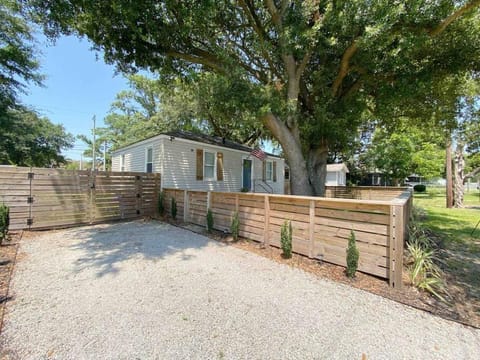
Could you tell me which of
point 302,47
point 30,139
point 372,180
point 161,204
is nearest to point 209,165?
point 161,204

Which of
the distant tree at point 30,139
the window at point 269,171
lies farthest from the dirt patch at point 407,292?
the distant tree at point 30,139

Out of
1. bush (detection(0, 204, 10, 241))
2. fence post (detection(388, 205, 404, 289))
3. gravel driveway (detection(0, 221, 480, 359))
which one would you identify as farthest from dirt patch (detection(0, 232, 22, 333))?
fence post (detection(388, 205, 404, 289))

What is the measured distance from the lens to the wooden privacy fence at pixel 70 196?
6.10m

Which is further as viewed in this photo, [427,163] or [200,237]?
[427,163]

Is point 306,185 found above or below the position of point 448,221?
above

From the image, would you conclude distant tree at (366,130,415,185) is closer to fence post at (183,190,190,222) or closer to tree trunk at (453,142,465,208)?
tree trunk at (453,142,465,208)

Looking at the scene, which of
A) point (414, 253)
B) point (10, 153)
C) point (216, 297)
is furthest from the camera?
point (10, 153)

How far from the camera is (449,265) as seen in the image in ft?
14.8

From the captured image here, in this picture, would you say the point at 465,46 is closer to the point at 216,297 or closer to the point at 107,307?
the point at 216,297

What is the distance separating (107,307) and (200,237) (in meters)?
3.31

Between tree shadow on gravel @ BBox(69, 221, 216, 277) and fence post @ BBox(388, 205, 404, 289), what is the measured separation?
3.47m

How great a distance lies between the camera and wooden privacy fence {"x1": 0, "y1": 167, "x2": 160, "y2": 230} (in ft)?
20.0

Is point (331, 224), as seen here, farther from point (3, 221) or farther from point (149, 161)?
point (149, 161)

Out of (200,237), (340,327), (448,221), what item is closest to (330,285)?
(340,327)
